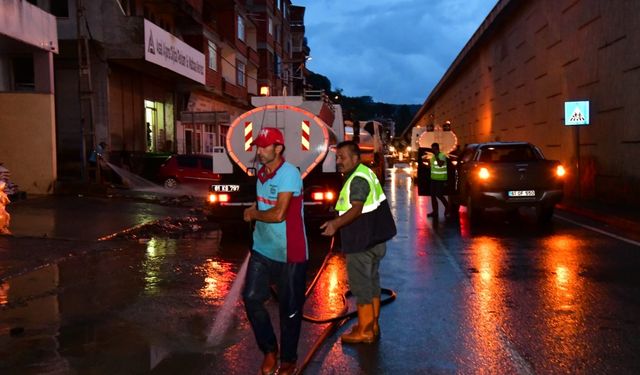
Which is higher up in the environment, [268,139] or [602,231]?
[268,139]

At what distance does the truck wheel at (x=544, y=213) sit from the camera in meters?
13.6

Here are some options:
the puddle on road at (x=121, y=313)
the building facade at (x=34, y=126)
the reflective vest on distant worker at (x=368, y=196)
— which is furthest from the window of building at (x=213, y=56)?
the reflective vest on distant worker at (x=368, y=196)

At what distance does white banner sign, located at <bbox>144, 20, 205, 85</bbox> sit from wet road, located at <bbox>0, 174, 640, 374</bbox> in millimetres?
12502

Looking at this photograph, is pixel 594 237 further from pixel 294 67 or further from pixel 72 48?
pixel 294 67

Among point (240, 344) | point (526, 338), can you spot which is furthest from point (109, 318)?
point (526, 338)

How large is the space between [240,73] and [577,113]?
82.6 ft

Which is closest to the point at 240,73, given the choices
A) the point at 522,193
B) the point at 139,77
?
the point at 139,77

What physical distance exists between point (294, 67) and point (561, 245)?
198 ft

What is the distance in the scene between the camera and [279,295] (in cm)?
444

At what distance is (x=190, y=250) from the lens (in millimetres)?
10547

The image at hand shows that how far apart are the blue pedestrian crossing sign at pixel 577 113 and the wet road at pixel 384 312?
7965 mm

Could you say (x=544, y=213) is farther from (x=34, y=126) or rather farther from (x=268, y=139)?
(x=34, y=126)

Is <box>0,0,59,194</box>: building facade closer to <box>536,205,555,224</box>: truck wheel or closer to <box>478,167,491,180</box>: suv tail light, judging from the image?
<box>478,167,491,180</box>: suv tail light

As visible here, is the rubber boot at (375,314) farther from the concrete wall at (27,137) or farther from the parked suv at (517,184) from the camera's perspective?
the concrete wall at (27,137)
